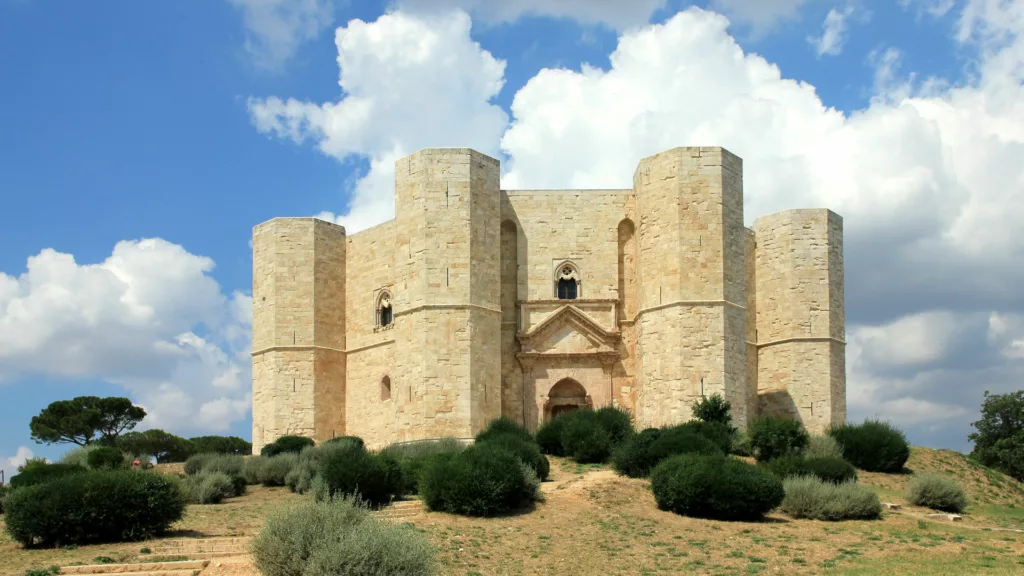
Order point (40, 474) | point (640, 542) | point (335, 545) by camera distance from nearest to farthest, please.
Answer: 1. point (335, 545)
2. point (640, 542)
3. point (40, 474)

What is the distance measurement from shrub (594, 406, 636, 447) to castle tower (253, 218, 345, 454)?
9.85 metres

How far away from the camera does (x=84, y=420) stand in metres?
43.7

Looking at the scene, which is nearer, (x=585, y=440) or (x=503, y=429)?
(x=585, y=440)

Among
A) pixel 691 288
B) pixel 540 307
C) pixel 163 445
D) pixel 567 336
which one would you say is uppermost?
pixel 691 288

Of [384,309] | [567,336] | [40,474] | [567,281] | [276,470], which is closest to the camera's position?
[40,474]

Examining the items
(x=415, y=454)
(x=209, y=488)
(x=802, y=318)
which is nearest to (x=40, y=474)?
(x=209, y=488)

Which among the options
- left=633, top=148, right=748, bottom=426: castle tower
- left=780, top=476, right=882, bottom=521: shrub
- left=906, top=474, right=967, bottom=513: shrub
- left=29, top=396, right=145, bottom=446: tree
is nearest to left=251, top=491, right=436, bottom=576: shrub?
left=780, top=476, right=882, bottom=521: shrub

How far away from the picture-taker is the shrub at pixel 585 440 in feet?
77.7

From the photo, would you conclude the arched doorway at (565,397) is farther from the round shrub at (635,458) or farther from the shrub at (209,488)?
the shrub at (209,488)

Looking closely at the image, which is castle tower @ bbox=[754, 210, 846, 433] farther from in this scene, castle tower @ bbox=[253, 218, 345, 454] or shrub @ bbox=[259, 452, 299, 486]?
shrub @ bbox=[259, 452, 299, 486]

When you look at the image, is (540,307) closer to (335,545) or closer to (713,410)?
(713,410)

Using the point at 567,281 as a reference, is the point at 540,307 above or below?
below

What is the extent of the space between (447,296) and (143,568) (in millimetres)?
15490

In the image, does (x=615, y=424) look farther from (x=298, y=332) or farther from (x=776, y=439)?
(x=298, y=332)
